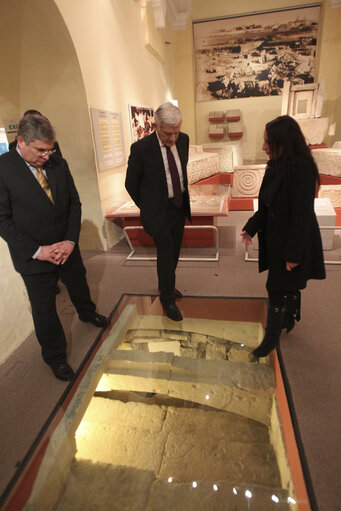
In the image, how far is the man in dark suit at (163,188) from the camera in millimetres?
2492

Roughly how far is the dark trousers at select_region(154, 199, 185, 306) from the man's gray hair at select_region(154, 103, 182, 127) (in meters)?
0.67

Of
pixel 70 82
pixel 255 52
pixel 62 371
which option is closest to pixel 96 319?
pixel 62 371

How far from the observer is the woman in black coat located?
1.71 metres

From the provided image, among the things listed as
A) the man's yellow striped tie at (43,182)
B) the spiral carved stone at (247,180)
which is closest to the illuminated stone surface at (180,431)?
the man's yellow striped tie at (43,182)

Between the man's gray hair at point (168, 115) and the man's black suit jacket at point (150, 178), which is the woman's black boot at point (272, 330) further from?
the man's gray hair at point (168, 115)

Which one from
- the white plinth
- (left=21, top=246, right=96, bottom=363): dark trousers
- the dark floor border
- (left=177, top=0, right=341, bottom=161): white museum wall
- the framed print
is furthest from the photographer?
Answer: (left=177, top=0, right=341, bottom=161): white museum wall

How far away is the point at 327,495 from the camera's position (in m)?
1.51

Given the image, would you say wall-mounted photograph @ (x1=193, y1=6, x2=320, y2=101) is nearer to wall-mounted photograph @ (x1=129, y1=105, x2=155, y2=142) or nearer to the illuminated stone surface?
wall-mounted photograph @ (x1=129, y1=105, x2=155, y2=142)

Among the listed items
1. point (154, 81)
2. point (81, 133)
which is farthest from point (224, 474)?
point (154, 81)

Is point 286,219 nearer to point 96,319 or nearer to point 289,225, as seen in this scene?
point 289,225

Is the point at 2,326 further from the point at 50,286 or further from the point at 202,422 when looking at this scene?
the point at 202,422

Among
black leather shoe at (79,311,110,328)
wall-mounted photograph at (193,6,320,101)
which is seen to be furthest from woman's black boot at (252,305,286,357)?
wall-mounted photograph at (193,6,320,101)

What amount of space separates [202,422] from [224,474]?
0.35 metres

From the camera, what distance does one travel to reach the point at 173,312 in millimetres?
2885
